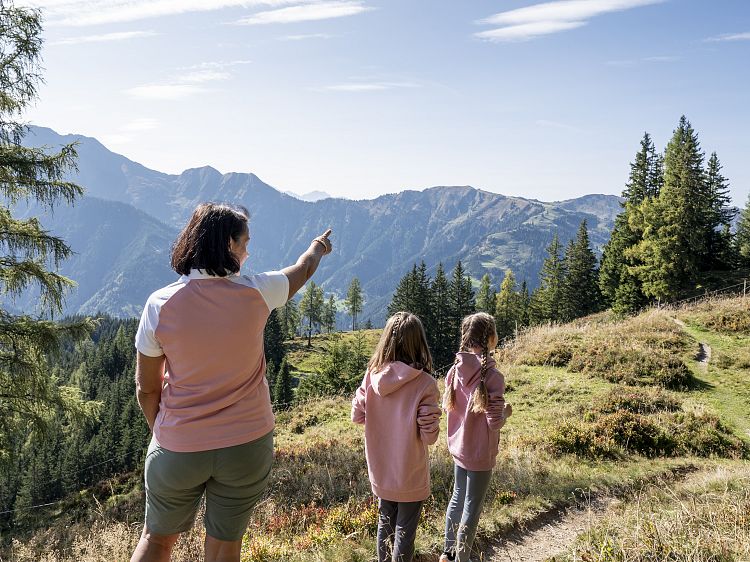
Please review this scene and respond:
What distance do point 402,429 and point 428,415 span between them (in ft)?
0.95

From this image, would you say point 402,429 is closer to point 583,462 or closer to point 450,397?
point 450,397

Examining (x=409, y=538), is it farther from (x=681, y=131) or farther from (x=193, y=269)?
(x=681, y=131)

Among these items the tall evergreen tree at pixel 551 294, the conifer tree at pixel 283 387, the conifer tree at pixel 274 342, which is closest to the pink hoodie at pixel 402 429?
the conifer tree at pixel 283 387

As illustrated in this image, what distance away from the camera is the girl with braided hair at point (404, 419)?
4.08 meters

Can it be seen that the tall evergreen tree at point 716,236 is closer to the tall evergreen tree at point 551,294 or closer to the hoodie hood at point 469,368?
the tall evergreen tree at point 551,294

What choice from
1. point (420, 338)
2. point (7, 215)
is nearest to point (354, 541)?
point (420, 338)

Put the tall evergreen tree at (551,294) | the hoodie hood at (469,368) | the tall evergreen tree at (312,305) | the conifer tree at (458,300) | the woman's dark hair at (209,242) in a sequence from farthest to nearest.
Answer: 1. the tall evergreen tree at (312,305)
2. the conifer tree at (458,300)
3. the tall evergreen tree at (551,294)
4. the hoodie hood at (469,368)
5. the woman's dark hair at (209,242)

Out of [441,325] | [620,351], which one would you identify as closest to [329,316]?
[441,325]

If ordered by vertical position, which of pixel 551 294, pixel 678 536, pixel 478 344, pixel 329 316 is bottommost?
pixel 329 316

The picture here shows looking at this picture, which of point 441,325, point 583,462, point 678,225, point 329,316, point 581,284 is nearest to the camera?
point 583,462

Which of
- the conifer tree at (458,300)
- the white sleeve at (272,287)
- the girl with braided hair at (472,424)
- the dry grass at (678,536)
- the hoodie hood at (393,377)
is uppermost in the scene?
the white sleeve at (272,287)

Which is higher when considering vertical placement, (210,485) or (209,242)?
(209,242)

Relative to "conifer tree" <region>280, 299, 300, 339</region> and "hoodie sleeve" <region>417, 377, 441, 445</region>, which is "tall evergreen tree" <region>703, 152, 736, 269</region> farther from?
"conifer tree" <region>280, 299, 300, 339</region>

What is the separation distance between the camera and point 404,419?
4.16m
